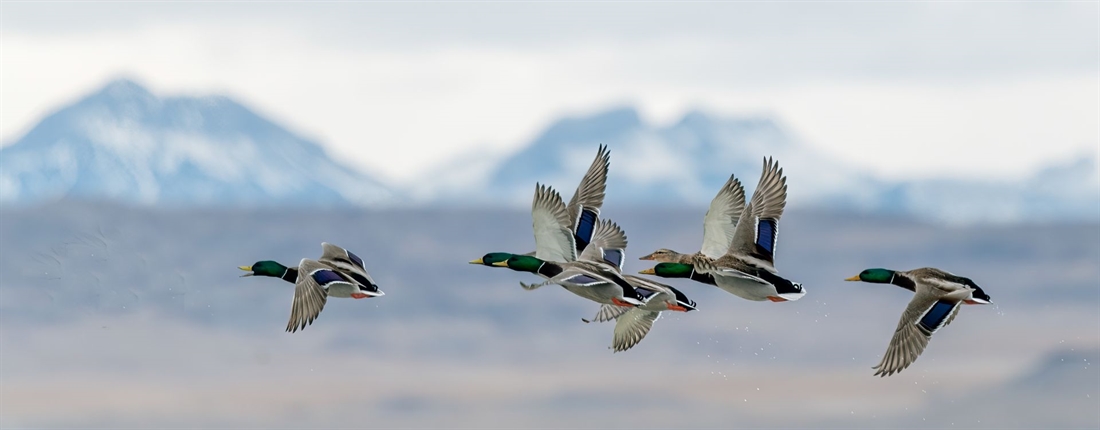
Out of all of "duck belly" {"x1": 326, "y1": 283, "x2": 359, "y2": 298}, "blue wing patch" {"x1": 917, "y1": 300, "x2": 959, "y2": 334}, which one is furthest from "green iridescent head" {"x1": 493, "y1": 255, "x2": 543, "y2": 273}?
"blue wing patch" {"x1": 917, "y1": 300, "x2": 959, "y2": 334}

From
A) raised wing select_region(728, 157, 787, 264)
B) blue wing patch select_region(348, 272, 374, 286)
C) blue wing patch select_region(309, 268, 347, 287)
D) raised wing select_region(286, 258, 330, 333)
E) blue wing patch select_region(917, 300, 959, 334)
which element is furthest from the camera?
raised wing select_region(728, 157, 787, 264)

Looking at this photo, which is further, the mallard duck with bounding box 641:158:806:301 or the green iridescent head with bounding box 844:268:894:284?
the green iridescent head with bounding box 844:268:894:284

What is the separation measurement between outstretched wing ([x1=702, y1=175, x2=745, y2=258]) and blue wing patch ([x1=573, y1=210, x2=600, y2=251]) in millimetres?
1836

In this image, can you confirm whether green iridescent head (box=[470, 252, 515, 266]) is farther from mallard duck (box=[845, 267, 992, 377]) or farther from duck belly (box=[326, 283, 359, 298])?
mallard duck (box=[845, 267, 992, 377])

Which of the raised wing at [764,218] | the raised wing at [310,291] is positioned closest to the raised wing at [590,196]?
the raised wing at [764,218]

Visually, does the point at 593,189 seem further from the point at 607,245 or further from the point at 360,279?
the point at 360,279

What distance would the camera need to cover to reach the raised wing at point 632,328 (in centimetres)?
3177

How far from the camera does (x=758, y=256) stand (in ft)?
98.7

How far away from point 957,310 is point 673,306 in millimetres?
4216

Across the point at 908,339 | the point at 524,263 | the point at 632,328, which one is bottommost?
the point at 908,339

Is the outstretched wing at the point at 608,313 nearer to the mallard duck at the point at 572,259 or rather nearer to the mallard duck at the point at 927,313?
the mallard duck at the point at 572,259

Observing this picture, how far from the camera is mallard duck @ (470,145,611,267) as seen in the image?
102 feet

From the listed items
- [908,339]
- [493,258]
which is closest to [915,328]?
[908,339]

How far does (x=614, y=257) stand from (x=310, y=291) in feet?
17.9
